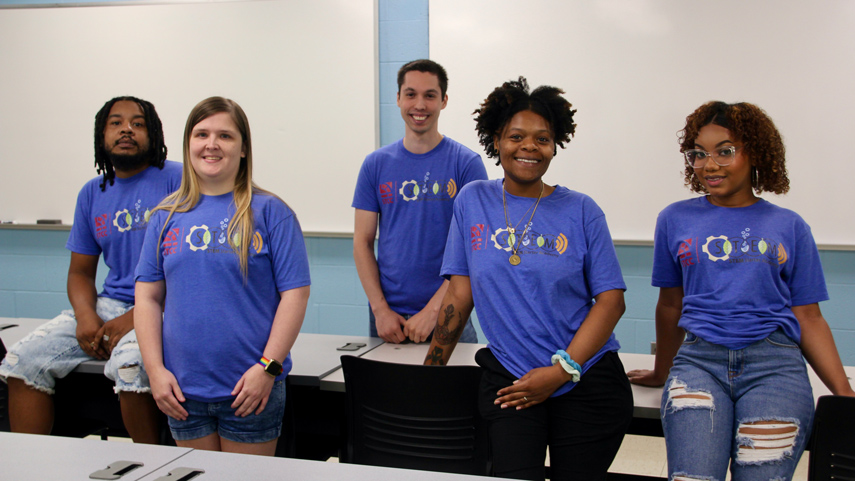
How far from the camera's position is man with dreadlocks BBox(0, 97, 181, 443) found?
188 cm

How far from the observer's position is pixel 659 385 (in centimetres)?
177

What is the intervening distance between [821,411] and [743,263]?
41cm

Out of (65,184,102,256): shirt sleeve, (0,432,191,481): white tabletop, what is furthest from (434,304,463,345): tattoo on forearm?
(65,184,102,256): shirt sleeve

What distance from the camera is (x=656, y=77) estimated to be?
3191 millimetres

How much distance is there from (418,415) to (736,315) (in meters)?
0.83

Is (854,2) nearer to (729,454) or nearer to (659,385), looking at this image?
(659,385)

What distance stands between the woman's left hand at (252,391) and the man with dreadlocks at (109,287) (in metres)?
0.37

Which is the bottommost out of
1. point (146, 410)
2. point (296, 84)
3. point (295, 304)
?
point (146, 410)

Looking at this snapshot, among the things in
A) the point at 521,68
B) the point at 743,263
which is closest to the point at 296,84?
the point at 521,68

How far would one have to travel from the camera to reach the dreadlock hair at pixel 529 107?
1.67m

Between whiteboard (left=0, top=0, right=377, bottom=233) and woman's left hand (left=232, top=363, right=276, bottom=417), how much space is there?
205 centimetres

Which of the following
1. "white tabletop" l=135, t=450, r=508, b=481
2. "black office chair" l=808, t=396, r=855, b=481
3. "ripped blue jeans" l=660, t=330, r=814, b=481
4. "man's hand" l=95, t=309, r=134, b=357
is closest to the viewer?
"white tabletop" l=135, t=450, r=508, b=481

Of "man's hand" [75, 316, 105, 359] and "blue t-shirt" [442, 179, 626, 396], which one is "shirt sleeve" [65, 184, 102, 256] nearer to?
"man's hand" [75, 316, 105, 359]

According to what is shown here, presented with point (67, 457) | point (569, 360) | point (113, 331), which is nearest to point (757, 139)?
point (569, 360)
